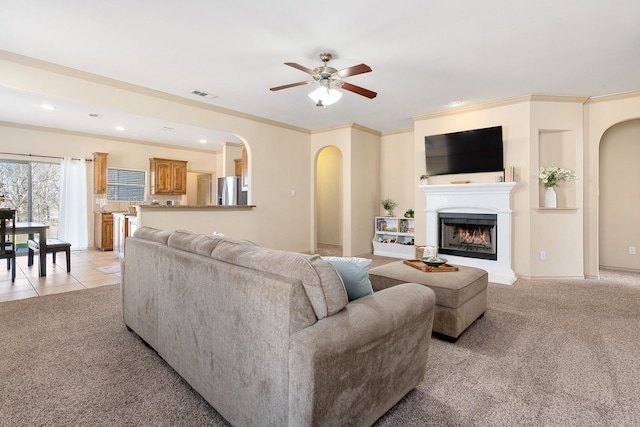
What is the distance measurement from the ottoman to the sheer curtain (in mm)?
7011

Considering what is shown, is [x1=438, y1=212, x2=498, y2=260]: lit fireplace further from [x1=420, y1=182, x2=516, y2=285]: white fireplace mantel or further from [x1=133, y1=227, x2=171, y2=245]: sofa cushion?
[x1=133, y1=227, x2=171, y2=245]: sofa cushion

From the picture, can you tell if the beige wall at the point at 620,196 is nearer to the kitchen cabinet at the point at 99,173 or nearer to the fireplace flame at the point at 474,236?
the fireplace flame at the point at 474,236

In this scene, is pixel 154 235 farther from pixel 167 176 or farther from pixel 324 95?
pixel 167 176

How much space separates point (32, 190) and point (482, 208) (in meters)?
8.55

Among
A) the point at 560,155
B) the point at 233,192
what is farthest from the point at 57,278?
the point at 560,155

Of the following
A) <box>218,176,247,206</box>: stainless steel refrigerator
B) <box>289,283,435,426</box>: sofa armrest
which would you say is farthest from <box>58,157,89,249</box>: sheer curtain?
<box>289,283,435,426</box>: sofa armrest

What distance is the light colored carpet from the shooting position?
5.21ft

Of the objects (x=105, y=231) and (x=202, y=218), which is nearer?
(x=202, y=218)

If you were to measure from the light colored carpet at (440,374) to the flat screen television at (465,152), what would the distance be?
7.84 feet

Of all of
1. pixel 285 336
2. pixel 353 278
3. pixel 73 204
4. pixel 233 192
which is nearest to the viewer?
pixel 285 336

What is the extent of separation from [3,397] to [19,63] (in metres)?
3.39

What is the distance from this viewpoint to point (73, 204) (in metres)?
6.82

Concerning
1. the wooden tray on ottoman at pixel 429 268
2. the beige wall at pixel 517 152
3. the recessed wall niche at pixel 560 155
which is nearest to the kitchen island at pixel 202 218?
the wooden tray on ottoman at pixel 429 268

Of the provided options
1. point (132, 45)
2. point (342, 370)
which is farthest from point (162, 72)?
point (342, 370)
